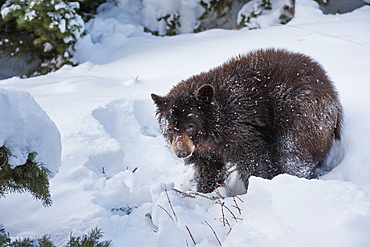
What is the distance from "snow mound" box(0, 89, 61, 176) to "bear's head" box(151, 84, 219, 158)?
4.42ft

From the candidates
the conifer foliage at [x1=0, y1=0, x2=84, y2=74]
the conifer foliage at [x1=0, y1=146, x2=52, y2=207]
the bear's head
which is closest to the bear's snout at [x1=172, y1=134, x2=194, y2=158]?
the bear's head

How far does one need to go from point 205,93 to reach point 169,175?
124 centimetres

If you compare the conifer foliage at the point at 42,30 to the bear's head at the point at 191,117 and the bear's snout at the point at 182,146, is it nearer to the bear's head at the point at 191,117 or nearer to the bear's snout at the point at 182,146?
the bear's head at the point at 191,117

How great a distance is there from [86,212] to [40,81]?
16.9 feet

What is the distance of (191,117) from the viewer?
12.0ft

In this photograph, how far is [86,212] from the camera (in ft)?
9.91

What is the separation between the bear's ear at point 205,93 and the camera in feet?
11.8

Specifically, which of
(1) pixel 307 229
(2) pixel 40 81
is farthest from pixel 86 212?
(2) pixel 40 81

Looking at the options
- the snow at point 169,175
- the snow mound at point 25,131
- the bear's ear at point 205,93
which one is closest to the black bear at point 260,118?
the bear's ear at point 205,93

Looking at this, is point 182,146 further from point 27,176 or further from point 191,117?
point 27,176

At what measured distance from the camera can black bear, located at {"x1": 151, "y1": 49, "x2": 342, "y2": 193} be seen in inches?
145

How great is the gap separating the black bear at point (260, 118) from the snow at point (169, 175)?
1.09ft

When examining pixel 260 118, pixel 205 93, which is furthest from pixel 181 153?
pixel 260 118

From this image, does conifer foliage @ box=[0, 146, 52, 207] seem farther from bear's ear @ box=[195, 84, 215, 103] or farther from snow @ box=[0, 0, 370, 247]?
bear's ear @ box=[195, 84, 215, 103]
